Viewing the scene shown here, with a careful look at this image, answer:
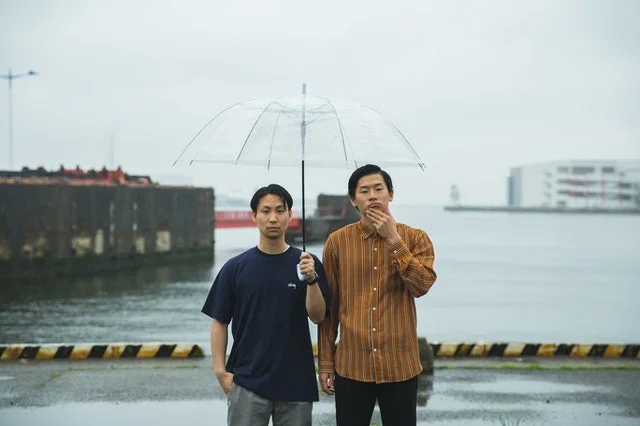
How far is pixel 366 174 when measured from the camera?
12.9ft

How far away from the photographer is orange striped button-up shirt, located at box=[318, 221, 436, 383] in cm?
384

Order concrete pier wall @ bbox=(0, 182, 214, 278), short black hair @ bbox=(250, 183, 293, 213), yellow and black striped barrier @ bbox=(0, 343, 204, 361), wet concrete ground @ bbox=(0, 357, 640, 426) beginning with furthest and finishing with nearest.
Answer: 1. concrete pier wall @ bbox=(0, 182, 214, 278)
2. yellow and black striped barrier @ bbox=(0, 343, 204, 361)
3. wet concrete ground @ bbox=(0, 357, 640, 426)
4. short black hair @ bbox=(250, 183, 293, 213)

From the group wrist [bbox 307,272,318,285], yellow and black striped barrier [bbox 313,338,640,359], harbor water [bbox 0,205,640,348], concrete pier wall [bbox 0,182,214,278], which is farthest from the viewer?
concrete pier wall [bbox 0,182,214,278]

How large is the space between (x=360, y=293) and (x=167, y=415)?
3.54 m

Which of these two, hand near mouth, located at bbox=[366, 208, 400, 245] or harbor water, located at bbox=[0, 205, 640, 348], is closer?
hand near mouth, located at bbox=[366, 208, 400, 245]

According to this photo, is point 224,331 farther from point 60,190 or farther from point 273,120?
point 60,190

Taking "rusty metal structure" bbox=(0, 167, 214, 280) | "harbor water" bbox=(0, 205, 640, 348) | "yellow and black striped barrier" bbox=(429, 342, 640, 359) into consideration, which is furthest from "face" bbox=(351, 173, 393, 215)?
"rusty metal structure" bbox=(0, 167, 214, 280)

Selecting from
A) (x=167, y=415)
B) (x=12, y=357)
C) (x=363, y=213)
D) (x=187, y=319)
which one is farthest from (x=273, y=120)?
(x=187, y=319)

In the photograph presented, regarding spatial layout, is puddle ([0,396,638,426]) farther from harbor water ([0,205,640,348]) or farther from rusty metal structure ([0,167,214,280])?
rusty metal structure ([0,167,214,280])

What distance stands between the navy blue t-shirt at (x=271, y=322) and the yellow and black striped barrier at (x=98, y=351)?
5.67 meters

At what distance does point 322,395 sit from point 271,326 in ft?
12.4

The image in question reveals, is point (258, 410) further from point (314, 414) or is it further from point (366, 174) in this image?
point (314, 414)

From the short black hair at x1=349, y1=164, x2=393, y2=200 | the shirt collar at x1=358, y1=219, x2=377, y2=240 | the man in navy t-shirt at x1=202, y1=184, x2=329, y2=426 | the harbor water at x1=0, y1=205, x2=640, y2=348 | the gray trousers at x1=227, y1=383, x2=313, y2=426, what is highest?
the short black hair at x1=349, y1=164, x2=393, y2=200

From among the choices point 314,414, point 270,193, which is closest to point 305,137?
point 270,193
